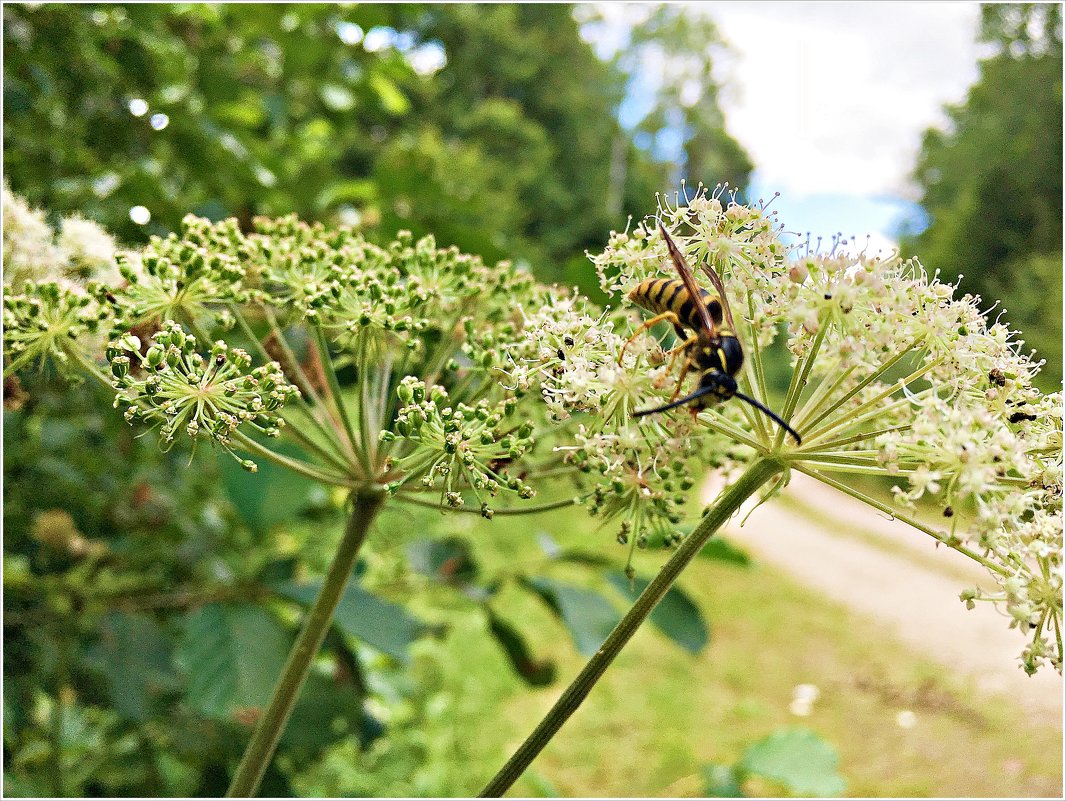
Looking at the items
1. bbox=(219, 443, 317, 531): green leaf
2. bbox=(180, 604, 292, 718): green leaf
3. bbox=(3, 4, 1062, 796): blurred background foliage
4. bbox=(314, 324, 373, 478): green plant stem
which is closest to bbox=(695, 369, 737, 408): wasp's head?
bbox=(314, 324, 373, 478): green plant stem

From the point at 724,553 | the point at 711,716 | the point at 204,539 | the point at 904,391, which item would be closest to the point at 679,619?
the point at 724,553

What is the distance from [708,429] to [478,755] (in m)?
4.73

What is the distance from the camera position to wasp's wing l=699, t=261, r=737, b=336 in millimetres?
1142

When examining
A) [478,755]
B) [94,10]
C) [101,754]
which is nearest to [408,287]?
[94,10]

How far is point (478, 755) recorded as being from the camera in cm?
525

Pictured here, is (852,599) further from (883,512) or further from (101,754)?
(883,512)

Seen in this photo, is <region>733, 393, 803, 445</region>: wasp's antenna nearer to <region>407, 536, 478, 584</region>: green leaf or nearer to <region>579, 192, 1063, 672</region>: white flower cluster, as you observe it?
<region>579, 192, 1063, 672</region>: white flower cluster

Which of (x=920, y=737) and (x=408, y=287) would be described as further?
(x=920, y=737)

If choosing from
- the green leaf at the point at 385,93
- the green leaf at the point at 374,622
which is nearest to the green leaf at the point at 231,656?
the green leaf at the point at 374,622

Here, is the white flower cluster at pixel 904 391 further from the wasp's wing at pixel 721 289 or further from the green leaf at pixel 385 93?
the green leaf at pixel 385 93

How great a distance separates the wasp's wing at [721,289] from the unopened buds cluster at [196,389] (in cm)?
64

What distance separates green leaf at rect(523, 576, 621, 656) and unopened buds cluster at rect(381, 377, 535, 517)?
44.0 inches

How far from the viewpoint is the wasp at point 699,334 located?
1.05 meters

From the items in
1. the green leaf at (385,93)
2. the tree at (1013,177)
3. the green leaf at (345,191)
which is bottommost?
the green leaf at (345,191)
